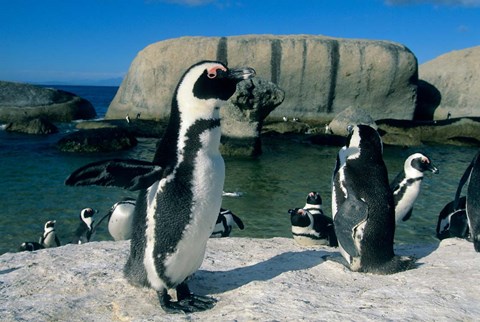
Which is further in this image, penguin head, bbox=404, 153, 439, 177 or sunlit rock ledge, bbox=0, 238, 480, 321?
penguin head, bbox=404, 153, 439, 177

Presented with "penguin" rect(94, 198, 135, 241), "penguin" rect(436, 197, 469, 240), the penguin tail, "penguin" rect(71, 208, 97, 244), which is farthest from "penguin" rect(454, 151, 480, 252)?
"penguin" rect(71, 208, 97, 244)

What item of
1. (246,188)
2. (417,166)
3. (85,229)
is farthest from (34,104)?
(417,166)

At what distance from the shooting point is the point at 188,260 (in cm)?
321

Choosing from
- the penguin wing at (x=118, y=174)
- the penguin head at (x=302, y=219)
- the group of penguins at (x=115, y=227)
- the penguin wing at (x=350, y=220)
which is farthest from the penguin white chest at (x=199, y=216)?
the group of penguins at (x=115, y=227)

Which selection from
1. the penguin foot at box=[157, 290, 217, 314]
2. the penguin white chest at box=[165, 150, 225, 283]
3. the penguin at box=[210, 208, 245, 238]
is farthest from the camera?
the penguin at box=[210, 208, 245, 238]

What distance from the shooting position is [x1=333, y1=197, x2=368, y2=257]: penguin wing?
13.0 feet

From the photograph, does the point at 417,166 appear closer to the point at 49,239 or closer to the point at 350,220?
the point at 350,220

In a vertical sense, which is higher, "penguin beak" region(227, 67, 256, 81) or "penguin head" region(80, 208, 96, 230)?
"penguin beak" region(227, 67, 256, 81)

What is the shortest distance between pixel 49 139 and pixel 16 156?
4031 mm

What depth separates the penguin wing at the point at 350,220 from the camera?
3.97m

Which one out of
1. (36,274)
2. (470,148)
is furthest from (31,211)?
(470,148)

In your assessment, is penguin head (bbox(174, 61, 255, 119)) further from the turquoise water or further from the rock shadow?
the rock shadow

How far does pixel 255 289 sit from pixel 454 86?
23839mm

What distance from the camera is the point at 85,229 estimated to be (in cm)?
763
